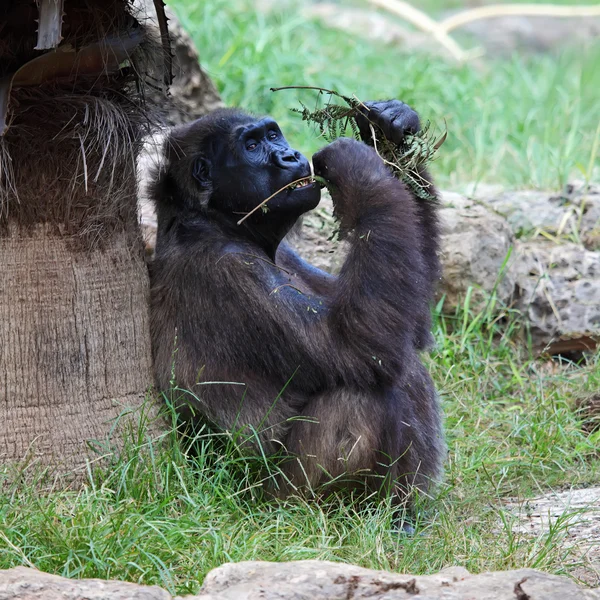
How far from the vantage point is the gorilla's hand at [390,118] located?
381cm

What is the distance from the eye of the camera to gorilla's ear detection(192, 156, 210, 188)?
12.5ft

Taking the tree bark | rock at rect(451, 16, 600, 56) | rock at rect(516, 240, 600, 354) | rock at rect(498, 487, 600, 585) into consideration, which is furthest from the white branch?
the tree bark

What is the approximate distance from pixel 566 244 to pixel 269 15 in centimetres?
480

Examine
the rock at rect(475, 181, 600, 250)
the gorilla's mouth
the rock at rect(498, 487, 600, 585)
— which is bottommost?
the rock at rect(498, 487, 600, 585)

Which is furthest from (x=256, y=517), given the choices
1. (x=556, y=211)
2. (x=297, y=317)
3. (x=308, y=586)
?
(x=556, y=211)

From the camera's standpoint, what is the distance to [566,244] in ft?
19.6

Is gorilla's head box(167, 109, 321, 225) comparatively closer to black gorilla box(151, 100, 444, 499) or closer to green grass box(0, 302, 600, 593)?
black gorilla box(151, 100, 444, 499)

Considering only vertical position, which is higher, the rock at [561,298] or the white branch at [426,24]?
the white branch at [426,24]

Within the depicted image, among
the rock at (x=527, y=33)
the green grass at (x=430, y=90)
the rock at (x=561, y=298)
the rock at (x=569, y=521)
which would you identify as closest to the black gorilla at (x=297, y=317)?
the rock at (x=569, y=521)

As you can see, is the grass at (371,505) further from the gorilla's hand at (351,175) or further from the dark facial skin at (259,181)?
the gorilla's hand at (351,175)

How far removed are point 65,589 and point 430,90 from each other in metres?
6.91

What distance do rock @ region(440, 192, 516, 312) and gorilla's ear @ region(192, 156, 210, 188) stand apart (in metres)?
1.93

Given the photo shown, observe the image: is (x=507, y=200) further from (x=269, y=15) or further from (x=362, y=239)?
(x=269, y=15)

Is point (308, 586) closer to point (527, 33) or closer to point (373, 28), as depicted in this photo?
point (373, 28)
